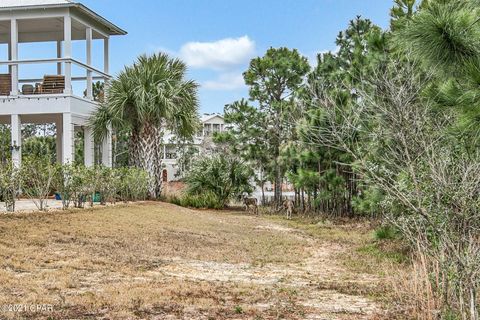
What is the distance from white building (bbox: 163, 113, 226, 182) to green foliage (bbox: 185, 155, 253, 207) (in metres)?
10.7

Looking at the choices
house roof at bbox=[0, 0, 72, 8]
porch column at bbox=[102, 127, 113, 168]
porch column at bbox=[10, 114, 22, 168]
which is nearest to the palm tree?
porch column at bbox=[102, 127, 113, 168]

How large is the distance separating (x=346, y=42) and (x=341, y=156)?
23.1ft

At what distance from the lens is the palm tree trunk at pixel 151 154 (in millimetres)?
18578

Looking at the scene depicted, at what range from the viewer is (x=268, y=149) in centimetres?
2484

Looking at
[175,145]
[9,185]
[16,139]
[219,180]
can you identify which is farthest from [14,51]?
[175,145]

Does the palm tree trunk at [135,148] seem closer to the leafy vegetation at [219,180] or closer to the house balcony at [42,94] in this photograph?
the house balcony at [42,94]

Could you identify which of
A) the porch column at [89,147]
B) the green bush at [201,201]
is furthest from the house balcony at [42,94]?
the green bush at [201,201]

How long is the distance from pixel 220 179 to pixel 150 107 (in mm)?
6778

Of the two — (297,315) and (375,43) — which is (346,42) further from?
(297,315)

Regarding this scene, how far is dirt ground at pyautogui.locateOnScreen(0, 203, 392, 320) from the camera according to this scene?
512cm

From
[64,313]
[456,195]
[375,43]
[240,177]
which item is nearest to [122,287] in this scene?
[64,313]

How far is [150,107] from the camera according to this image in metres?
17.2

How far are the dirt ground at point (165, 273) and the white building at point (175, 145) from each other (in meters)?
24.1

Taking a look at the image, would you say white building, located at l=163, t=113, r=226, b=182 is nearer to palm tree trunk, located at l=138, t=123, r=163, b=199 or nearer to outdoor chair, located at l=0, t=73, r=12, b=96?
palm tree trunk, located at l=138, t=123, r=163, b=199
